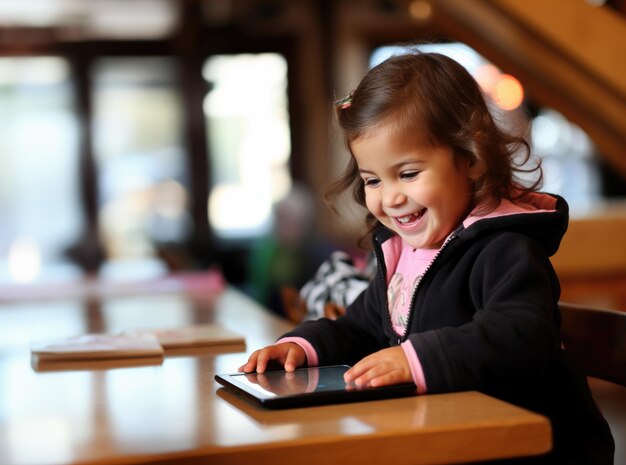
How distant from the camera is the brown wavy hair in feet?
3.97

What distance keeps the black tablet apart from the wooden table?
14 millimetres

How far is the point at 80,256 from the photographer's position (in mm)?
8523

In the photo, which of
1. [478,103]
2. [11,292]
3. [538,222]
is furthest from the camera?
[11,292]

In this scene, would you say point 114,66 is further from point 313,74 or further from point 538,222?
point 538,222

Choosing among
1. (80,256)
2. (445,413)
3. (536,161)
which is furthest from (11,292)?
(80,256)

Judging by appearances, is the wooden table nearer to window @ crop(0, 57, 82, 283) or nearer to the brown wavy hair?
the brown wavy hair

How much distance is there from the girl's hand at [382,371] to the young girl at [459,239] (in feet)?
0.11

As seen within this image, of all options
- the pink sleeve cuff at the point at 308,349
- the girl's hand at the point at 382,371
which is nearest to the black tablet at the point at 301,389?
the girl's hand at the point at 382,371

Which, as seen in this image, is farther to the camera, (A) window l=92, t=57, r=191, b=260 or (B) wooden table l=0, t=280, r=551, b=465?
(A) window l=92, t=57, r=191, b=260

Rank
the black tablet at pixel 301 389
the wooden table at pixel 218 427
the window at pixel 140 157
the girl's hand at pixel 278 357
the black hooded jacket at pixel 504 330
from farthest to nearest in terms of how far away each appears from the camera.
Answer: the window at pixel 140 157, the girl's hand at pixel 278 357, the black hooded jacket at pixel 504 330, the black tablet at pixel 301 389, the wooden table at pixel 218 427

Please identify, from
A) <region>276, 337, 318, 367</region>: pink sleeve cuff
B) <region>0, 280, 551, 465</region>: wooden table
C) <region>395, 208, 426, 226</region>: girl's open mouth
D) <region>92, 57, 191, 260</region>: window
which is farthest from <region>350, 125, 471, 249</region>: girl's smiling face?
<region>92, 57, 191, 260</region>: window

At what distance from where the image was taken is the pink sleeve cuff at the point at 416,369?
38.5 inches

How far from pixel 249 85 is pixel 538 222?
7.72 metres

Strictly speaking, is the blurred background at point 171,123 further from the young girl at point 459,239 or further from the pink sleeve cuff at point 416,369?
the pink sleeve cuff at point 416,369
